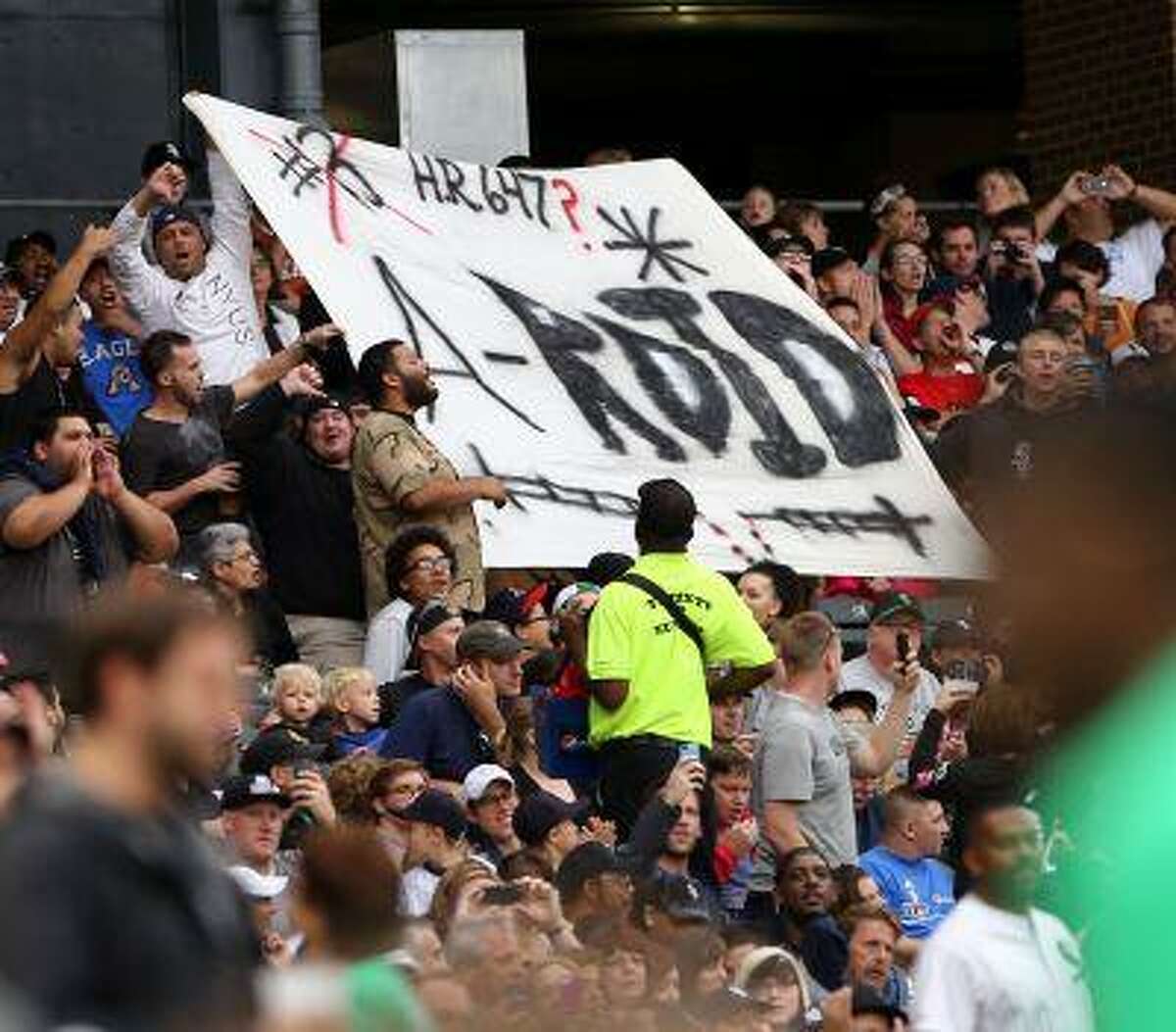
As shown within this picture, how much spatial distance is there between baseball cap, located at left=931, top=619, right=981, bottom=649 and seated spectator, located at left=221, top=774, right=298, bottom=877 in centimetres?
430

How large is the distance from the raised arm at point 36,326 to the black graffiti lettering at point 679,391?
9.39 feet

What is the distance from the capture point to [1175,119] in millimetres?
22047

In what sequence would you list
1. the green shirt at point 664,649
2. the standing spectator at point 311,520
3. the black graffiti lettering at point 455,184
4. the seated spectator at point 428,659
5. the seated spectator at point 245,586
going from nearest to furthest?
the green shirt at point 664,649
the seated spectator at point 428,659
the seated spectator at point 245,586
the standing spectator at point 311,520
the black graffiti lettering at point 455,184

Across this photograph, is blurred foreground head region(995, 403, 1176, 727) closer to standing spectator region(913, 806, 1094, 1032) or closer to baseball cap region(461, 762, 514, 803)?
standing spectator region(913, 806, 1094, 1032)

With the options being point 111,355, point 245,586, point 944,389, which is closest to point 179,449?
point 245,586

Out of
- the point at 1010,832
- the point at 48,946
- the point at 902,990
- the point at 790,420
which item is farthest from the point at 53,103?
the point at 48,946

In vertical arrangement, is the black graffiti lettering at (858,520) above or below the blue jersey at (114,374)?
below

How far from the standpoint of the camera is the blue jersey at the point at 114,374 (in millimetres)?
15844

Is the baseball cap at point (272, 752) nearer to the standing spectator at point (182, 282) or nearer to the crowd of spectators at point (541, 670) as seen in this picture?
the crowd of spectators at point (541, 670)

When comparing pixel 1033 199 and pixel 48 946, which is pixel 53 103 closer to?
pixel 1033 199

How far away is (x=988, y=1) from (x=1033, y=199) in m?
6.66

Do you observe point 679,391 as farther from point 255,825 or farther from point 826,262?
point 255,825

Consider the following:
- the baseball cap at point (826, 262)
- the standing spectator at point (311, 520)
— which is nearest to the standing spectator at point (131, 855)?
the standing spectator at point (311, 520)

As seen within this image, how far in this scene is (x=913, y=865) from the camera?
45.6 ft
